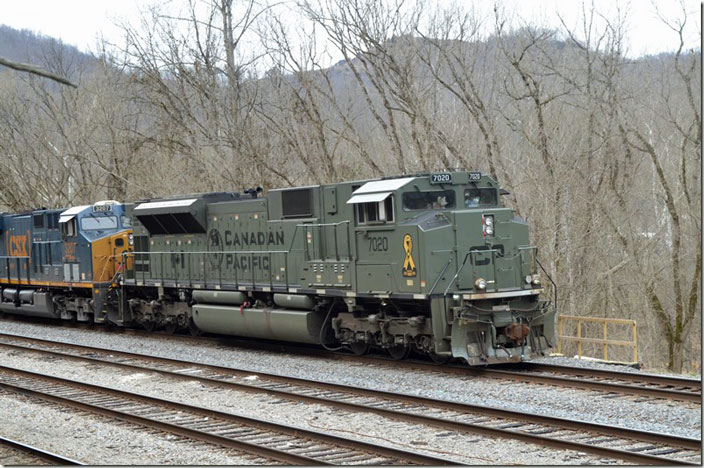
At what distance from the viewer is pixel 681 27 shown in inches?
939

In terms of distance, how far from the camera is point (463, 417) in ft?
33.3

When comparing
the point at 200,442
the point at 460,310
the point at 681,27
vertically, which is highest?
the point at 681,27

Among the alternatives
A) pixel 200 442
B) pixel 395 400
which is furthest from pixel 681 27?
pixel 200 442

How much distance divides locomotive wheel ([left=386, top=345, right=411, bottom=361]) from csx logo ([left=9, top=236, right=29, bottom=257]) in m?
14.5

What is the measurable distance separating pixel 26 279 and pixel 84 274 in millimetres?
4222

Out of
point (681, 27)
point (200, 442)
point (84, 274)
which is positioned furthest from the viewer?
point (681, 27)

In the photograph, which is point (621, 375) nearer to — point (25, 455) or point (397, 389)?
point (397, 389)

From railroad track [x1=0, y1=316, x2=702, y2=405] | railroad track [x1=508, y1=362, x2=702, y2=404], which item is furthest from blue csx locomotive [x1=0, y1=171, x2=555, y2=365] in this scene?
railroad track [x1=508, y1=362, x2=702, y2=404]

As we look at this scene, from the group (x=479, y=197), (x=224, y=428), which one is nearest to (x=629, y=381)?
(x=479, y=197)

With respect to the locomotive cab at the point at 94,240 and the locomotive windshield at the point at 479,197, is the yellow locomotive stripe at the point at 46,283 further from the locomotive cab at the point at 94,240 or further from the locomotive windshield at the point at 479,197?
the locomotive windshield at the point at 479,197

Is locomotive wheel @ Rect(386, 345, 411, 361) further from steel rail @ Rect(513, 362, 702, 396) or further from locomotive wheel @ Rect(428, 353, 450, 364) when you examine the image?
steel rail @ Rect(513, 362, 702, 396)

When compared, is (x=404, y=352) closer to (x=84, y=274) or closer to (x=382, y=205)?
(x=382, y=205)

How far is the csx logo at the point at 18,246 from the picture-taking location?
24.7 m

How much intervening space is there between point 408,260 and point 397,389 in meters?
2.18
